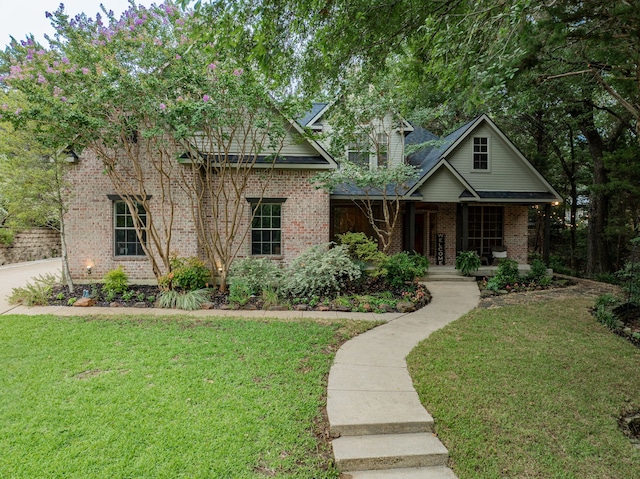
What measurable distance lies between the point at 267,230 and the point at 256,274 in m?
2.05

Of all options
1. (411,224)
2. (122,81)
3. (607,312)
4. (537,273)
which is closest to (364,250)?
(411,224)

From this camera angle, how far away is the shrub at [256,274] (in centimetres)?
882

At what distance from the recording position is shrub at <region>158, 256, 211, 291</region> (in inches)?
340

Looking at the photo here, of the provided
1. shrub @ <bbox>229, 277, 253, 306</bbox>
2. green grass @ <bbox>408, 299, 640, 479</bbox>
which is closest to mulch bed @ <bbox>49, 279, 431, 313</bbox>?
shrub @ <bbox>229, 277, 253, 306</bbox>

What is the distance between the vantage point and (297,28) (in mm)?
4664

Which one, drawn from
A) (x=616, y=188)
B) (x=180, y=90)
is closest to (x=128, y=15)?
(x=180, y=90)

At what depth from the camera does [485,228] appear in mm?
14117

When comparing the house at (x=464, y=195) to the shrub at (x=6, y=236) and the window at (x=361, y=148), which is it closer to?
the window at (x=361, y=148)

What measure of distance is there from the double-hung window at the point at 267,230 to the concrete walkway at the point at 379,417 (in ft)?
18.1

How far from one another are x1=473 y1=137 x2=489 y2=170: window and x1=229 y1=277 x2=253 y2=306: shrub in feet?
34.3

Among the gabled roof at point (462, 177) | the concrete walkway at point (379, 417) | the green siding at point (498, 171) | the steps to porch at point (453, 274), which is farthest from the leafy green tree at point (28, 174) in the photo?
the green siding at point (498, 171)

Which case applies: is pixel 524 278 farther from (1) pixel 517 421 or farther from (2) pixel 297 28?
(2) pixel 297 28

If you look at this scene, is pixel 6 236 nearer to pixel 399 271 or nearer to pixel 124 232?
pixel 124 232

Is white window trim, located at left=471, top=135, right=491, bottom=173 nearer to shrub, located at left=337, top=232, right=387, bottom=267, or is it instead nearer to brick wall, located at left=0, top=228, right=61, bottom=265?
shrub, located at left=337, top=232, right=387, bottom=267
